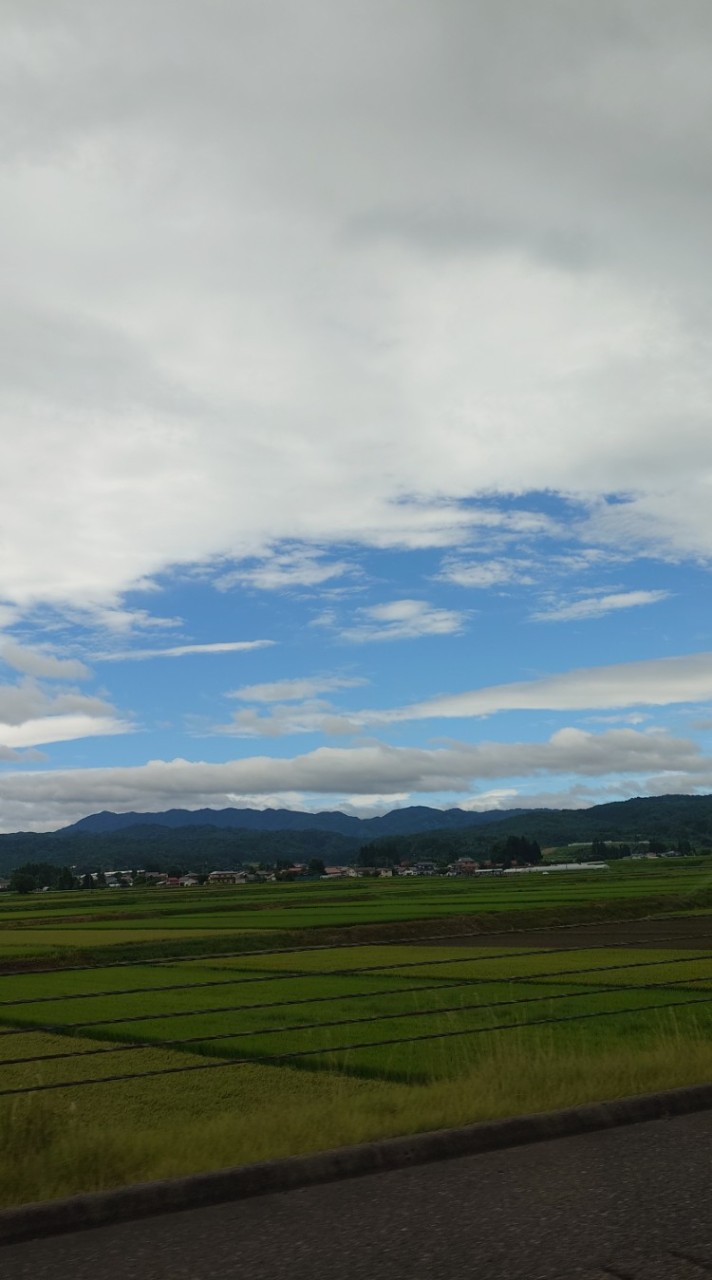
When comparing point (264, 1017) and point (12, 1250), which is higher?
point (12, 1250)

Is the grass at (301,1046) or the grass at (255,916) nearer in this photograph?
the grass at (301,1046)

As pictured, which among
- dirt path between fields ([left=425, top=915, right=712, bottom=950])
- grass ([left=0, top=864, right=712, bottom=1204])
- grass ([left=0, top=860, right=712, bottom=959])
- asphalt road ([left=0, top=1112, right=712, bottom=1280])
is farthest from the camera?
grass ([left=0, top=860, right=712, bottom=959])

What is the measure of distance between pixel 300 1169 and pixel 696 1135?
2886 millimetres

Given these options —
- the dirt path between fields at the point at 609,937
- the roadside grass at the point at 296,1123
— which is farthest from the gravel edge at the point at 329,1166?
the dirt path between fields at the point at 609,937

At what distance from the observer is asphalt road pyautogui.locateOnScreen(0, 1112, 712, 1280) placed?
523 cm

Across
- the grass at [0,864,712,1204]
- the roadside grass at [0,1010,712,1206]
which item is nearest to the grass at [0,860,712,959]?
the grass at [0,864,712,1204]

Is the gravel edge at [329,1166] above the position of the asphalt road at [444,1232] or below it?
above

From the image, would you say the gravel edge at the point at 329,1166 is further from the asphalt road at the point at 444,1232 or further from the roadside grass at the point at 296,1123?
the roadside grass at the point at 296,1123

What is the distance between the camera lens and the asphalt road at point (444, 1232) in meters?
5.23

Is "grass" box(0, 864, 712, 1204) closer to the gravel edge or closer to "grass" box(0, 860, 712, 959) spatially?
the gravel edge

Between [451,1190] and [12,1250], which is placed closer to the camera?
[12,1250]

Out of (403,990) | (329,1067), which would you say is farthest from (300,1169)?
(403,990)

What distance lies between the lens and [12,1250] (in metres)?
5.66

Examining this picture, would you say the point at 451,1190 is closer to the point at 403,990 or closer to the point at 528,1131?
the point at 528,1131
